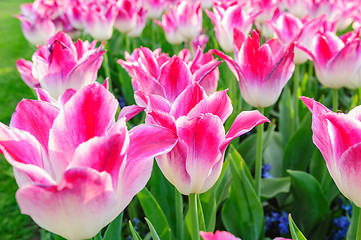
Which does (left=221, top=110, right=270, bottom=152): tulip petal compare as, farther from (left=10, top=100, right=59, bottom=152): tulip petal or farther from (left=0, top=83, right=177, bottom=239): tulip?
(left=10, top=100, right=59, bottom=152): tulip petal

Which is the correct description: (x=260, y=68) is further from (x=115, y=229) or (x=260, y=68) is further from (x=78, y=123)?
(x=78, y=123)

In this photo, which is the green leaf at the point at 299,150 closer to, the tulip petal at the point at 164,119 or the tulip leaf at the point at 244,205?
the tulip leaf at the point at 244,205

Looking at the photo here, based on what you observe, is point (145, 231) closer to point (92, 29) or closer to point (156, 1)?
point (92, 29)

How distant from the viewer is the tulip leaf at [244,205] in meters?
1.34

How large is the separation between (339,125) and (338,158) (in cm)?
7

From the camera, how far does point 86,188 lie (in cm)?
56

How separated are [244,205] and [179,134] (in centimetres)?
70

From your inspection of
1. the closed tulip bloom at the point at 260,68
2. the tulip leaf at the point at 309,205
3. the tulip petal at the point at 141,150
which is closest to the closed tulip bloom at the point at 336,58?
the closed tulip bloom at the point at 260,68

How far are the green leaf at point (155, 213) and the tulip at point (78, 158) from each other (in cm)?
59

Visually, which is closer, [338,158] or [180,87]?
[338,158]

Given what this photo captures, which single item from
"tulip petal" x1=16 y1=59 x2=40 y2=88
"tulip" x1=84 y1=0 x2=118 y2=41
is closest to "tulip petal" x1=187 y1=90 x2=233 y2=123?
"tulip petal" x1=16 y1=59 x2=40 y2=88

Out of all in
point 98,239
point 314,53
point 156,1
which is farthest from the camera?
point 156,1

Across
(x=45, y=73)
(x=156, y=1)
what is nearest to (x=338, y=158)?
(x=45, y=73)

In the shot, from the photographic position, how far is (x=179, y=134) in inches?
29.9
